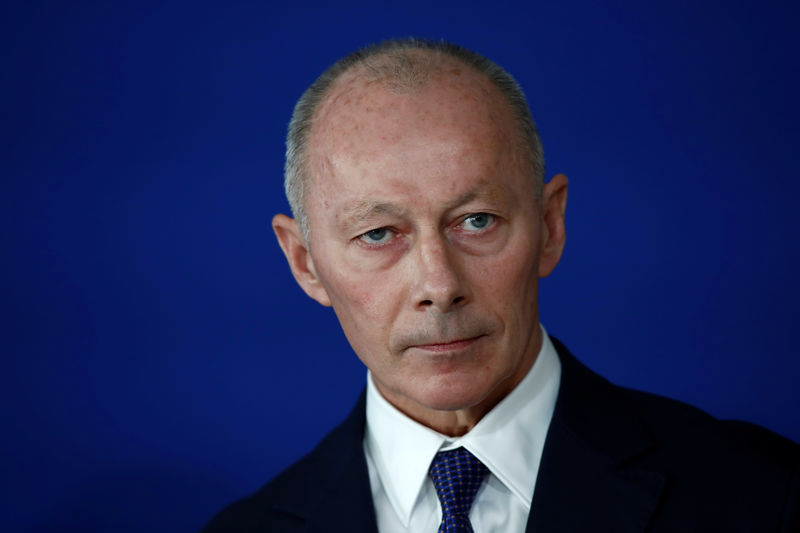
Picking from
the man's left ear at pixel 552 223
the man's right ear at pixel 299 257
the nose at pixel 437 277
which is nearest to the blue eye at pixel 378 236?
the nose at pixel 437 277

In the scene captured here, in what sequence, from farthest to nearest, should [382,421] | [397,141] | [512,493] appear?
[382,421]
[512,493]
[397,141]

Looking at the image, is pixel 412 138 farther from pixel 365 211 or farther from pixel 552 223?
pixel 552 223

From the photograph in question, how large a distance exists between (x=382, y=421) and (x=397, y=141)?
83 cm

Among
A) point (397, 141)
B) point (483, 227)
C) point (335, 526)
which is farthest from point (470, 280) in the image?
point (335, 526)

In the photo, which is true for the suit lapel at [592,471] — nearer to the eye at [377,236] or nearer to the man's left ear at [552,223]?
the man's left ear at [552,223]

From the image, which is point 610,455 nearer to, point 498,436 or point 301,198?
point 498,436

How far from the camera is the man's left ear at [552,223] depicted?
3.00 meters

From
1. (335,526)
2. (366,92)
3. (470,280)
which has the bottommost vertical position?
(335,526)

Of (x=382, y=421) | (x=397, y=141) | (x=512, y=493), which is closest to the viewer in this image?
(x=397, y=141)

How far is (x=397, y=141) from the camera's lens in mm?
2721

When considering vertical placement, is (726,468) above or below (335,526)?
above

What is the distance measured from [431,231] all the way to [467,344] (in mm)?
293

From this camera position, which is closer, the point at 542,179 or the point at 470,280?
the point at 470,280

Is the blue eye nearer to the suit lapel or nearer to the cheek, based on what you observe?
the cheek
